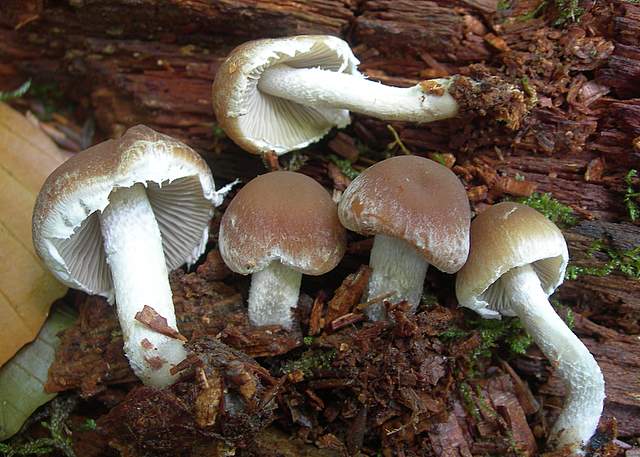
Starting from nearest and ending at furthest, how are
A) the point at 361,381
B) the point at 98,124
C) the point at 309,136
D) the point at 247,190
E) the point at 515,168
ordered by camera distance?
the point at 361,381 → the point at 247,190 → the point at 515,168 → the point at 309,136 → the point at 98,124

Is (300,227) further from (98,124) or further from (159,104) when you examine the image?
(98,124)

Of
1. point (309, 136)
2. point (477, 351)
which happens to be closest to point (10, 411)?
point (309, 136)

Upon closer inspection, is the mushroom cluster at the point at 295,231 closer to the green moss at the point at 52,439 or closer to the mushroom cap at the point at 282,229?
the mushroom cap at the point at 282,229

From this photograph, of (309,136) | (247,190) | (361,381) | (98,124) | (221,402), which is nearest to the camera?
(221,402)

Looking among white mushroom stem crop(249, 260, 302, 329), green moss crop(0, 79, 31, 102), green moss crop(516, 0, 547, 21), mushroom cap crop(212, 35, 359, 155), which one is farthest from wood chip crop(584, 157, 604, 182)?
green moss crop(0, 79, 31, 102)

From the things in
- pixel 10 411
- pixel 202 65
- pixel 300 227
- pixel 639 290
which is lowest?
pixel 10 411

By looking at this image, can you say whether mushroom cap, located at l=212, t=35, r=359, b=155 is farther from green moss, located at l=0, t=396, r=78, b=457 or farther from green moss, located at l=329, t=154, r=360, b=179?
green moss, located at l=0, t=396, r=78, b=457

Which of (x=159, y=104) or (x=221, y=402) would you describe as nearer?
(x=221, y=402)
